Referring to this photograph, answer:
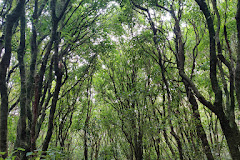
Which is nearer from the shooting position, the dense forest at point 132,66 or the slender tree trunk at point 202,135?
the dense forest at point 132,66

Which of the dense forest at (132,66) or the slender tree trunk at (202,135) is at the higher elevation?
the dense forest at (132,66)

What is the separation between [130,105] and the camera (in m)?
7.93

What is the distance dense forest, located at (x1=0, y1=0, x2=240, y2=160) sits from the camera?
133 inches

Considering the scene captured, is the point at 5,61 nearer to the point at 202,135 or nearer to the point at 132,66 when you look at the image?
the point at 202,135

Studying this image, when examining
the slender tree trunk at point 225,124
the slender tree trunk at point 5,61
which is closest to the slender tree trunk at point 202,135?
the slender tree trunk at point 225,124

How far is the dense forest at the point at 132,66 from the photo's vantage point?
3.38 metres

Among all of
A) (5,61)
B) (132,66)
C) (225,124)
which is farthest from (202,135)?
(5,61)

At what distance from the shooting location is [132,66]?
8.01m

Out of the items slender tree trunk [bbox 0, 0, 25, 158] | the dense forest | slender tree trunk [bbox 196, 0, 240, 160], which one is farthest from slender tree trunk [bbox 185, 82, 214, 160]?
slender tree trunk [bbox 0, 0, 25, 158]

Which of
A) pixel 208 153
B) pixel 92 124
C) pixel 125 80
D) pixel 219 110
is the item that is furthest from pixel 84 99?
pixel 219 110

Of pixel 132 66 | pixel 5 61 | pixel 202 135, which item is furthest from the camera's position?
pixel 132 66

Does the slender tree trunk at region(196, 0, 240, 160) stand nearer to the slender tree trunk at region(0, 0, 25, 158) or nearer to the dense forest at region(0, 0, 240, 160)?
the dense forest at region(0, 0, 240, 160)

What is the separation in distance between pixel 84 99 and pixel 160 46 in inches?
246

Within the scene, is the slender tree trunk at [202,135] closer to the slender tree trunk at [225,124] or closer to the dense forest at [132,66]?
the dense forest at [132,66]
